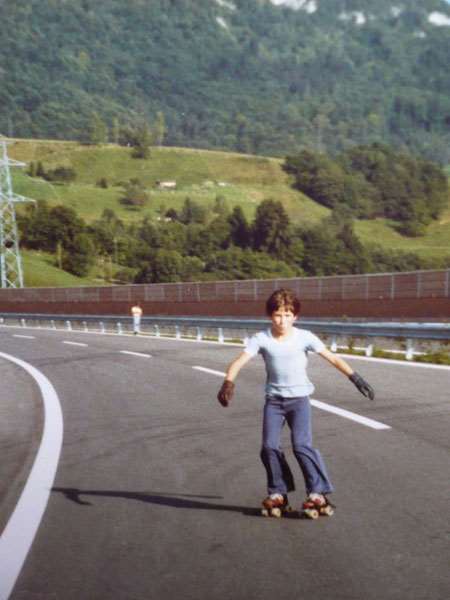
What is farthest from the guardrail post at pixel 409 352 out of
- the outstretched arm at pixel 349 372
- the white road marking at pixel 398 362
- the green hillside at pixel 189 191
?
the green hillside at pixel 189 191

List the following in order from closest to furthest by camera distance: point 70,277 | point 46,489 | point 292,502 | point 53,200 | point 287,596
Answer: point 287,596, point 292,502, point 46,489, point 70,277, point 53,200

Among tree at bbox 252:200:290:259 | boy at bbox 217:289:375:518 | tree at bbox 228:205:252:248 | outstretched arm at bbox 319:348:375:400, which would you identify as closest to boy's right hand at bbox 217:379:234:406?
boy at bbox 217:289:375:518

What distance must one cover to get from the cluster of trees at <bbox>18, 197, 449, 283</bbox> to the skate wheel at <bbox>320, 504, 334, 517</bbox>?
319ft

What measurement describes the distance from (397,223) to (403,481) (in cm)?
17130

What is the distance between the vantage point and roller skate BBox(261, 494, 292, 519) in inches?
234

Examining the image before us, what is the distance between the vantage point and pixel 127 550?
5215 mm

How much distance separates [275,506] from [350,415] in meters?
4.82

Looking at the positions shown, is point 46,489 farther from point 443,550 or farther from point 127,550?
point 443,550

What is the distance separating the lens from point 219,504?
634cm

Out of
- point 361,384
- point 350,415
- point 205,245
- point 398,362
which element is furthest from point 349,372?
point 205,245

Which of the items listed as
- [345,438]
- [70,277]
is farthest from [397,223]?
[345,438]

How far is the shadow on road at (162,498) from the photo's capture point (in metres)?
6.22

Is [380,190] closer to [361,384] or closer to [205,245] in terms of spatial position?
[205,245]

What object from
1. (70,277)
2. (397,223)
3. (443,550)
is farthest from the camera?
(397,223)
